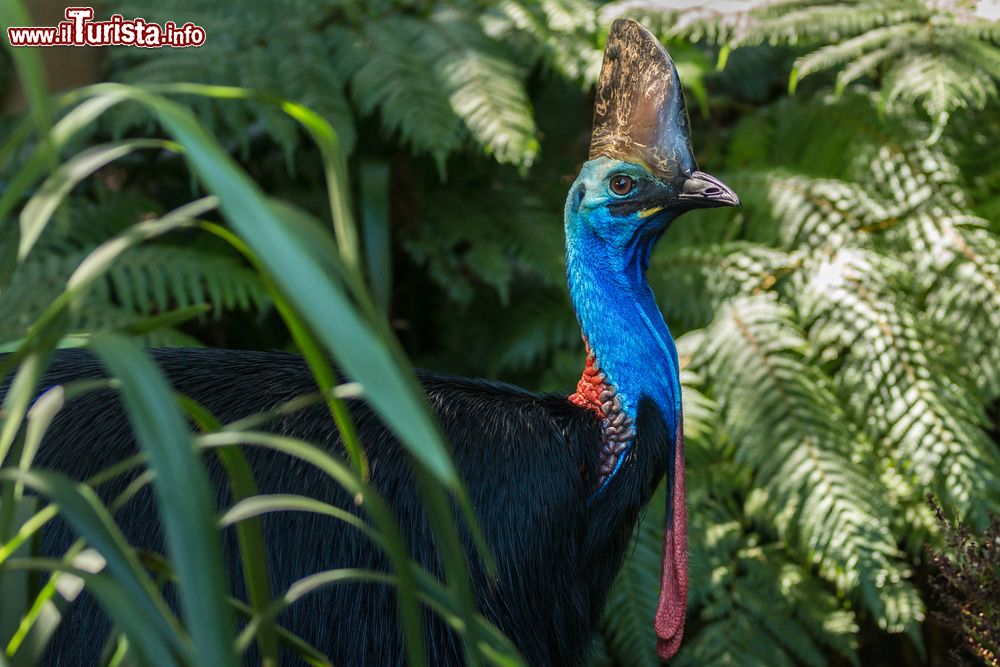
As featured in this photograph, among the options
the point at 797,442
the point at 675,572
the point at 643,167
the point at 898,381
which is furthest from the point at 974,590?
the point at 643,167

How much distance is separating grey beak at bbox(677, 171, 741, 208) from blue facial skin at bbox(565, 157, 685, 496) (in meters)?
0.02

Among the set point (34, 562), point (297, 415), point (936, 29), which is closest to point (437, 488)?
point (34, 562)

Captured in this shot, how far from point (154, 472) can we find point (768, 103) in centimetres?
292

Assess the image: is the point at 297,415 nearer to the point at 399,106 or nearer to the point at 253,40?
the point at 399,106

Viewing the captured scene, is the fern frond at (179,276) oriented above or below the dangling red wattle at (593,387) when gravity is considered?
below

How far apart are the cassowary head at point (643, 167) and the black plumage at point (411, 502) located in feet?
0.89

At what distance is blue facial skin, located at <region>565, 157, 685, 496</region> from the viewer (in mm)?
1687

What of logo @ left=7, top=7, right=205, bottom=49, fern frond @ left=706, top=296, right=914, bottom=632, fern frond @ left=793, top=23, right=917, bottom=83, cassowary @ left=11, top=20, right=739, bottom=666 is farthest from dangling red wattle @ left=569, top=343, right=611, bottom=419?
logo @ left=7, top=7, right=205, bottom=49

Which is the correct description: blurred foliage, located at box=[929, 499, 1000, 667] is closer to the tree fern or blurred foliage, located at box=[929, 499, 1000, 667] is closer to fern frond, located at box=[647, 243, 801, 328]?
fern frond, located at box=[647, 243, 801, 328]

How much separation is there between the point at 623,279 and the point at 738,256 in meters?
1.02

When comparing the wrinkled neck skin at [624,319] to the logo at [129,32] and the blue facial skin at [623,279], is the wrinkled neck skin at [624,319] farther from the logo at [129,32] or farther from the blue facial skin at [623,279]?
the logo at [129,32]

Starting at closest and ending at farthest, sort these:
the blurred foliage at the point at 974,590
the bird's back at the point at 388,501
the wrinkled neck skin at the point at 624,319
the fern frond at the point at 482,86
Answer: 1. the bird's back at the point at 388,501
2. the wrinkled neck skin at the point at 624,319
3. the blurred foliage at the point at 974,590
4. the fern frond at the point at 482,86

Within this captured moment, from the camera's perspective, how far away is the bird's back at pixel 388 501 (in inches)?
61.6

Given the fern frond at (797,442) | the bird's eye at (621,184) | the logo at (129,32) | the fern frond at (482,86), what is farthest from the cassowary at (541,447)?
the logo at (129,32)
